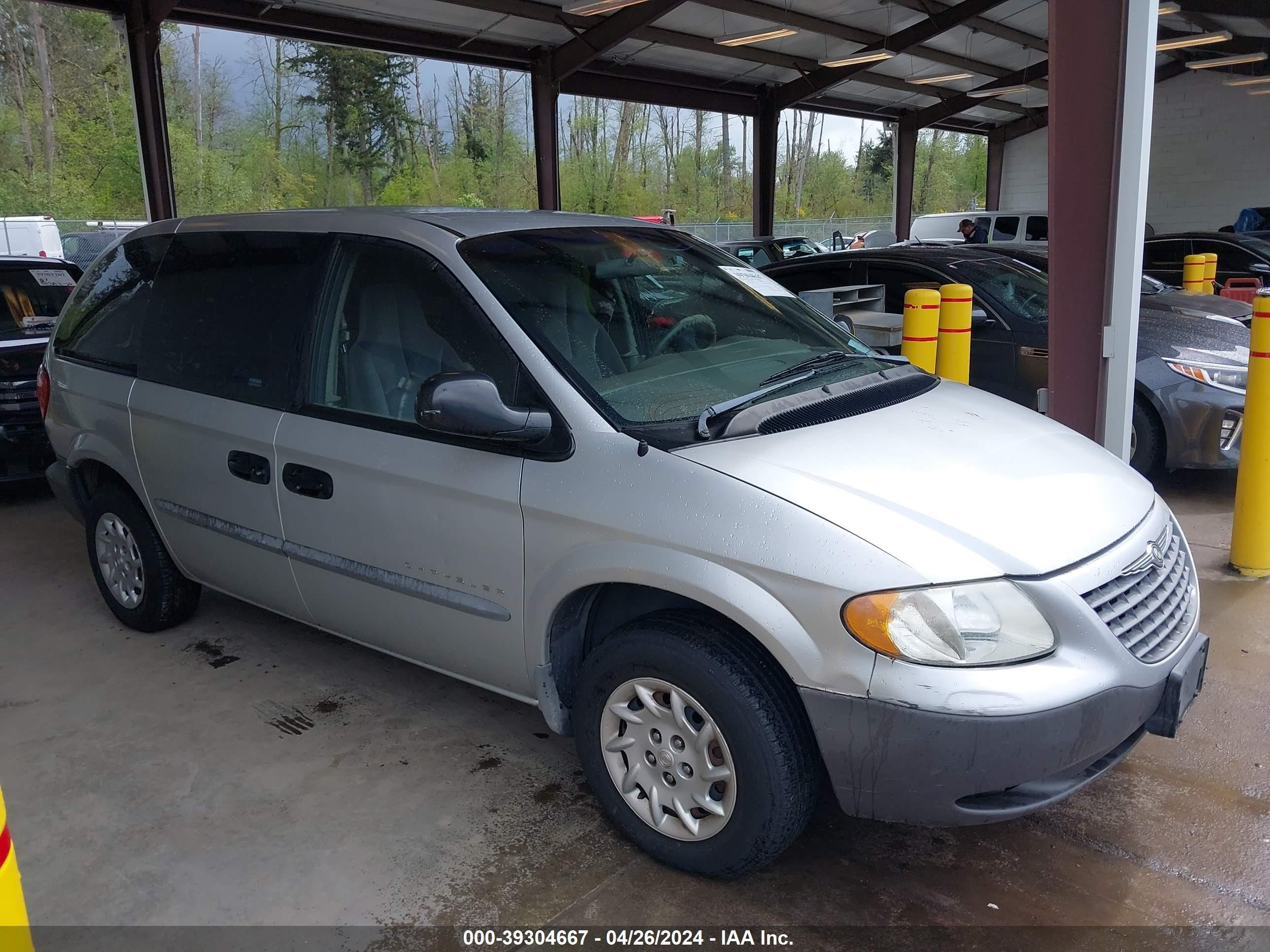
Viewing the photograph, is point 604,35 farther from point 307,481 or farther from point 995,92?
point 307,481

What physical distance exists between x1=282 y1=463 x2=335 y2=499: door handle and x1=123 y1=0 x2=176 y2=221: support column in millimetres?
11049

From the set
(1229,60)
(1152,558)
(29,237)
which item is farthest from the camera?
(1229,60)

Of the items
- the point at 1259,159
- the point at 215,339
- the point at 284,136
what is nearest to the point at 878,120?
the point at 1259,159

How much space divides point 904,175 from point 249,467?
25059 millimetres

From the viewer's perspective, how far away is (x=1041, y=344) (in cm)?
646

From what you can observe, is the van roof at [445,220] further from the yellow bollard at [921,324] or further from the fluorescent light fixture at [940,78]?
the fluorescent light fixture at [940,78]

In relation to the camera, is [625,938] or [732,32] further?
[732,32]

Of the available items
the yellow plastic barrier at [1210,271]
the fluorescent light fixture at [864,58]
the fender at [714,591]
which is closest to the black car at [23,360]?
the fender at [714,591]

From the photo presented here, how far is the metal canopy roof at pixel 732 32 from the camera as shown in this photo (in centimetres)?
1391

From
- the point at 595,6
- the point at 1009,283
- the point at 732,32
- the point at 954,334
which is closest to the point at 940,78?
the point at 732,32

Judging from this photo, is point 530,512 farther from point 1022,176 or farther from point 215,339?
point 1022,176

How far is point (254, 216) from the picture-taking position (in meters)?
3.71

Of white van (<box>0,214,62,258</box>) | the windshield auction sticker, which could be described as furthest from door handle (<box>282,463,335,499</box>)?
white van (<box>0,214,62,258</box>)

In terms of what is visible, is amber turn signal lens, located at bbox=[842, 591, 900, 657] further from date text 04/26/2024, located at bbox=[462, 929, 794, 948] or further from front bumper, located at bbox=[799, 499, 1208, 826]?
date text 04/26/2024, located at bbox=[462, 929, 794, 948]
